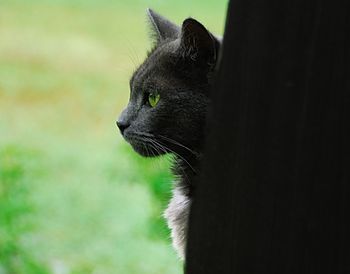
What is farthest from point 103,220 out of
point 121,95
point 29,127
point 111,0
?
point 111,0

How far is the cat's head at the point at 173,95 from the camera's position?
46.2 inches

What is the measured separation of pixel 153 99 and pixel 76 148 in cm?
240

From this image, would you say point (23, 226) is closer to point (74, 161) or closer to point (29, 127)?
point (74, 161)

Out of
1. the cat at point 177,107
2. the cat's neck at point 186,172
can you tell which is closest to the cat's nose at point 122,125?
the cat at point 177,107

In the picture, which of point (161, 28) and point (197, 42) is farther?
point (161, 28)

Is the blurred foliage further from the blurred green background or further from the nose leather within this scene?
the nose leather

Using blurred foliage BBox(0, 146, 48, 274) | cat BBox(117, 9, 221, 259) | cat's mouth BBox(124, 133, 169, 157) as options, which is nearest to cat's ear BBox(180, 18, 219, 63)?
cat BBox(117, 9, 221, 259)

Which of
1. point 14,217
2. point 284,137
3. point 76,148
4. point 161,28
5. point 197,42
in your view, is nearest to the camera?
point 284,137

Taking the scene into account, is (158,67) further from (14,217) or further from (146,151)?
(14,217)

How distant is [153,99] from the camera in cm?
127

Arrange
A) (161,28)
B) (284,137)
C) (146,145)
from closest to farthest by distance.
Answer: (284,137), (146,145), (161,28)

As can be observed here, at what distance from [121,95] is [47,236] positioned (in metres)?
1.49

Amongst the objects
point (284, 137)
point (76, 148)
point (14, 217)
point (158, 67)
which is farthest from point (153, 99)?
point (76, 148)

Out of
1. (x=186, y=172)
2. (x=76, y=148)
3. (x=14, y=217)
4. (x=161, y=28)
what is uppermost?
(x=76, y=148)
